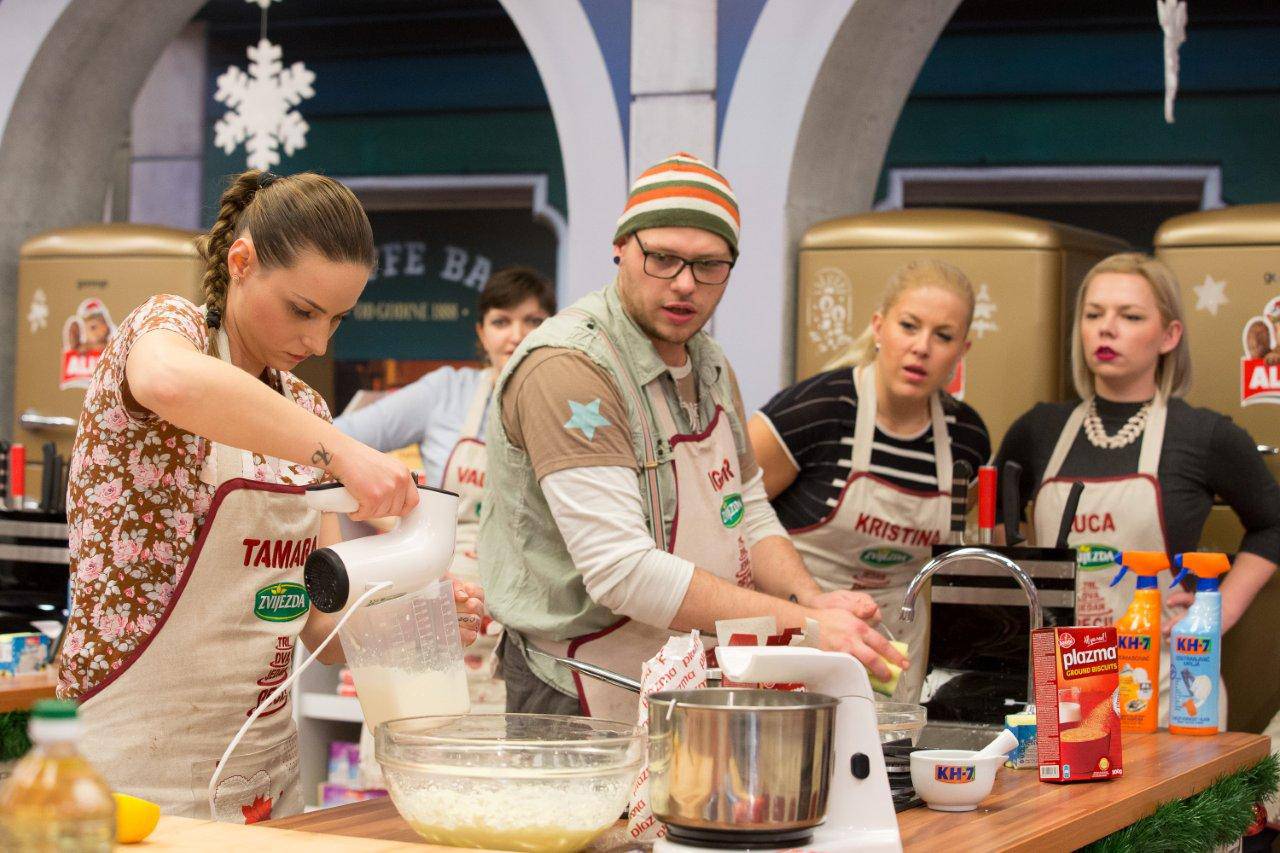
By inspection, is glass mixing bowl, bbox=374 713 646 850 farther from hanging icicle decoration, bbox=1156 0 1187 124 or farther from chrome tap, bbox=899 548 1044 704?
hanging icicle decoration, bbox=1156 0 1187 124

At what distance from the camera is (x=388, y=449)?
4.66 m

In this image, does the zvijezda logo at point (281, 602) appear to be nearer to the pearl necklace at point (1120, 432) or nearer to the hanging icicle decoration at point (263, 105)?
the pearl necklace at point (1120, 432)

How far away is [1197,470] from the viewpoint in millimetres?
3381

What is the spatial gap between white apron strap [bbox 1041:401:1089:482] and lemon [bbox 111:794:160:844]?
2408mm

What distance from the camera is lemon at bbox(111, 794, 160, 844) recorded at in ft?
5.04

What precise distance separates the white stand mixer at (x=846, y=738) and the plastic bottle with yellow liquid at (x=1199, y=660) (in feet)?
4.37

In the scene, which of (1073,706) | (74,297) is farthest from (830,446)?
(74,297)

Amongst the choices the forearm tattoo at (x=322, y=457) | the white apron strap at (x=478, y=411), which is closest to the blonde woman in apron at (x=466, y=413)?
the white apron strap at (x=478, y=411)

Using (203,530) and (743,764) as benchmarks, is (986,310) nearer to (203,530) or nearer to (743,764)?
(203,530)

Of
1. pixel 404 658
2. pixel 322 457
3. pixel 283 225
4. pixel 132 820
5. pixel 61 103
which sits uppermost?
pixel 61 103

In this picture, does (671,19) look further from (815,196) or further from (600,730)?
(600,730)

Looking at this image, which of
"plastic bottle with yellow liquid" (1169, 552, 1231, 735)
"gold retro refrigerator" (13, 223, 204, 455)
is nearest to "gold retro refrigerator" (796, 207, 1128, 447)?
"plastic bottle with yellow liquid" (1169, 552, 1231, 735)

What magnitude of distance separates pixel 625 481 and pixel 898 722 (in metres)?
0.53

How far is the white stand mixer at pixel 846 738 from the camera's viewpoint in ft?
5.47
